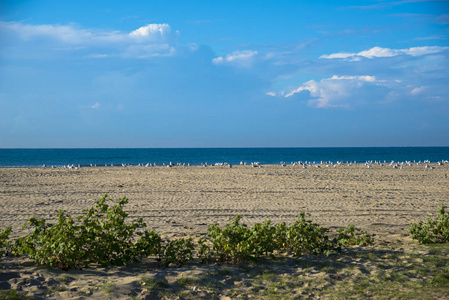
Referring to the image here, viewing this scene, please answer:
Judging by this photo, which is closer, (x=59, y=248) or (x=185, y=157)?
(x=59, y=248)

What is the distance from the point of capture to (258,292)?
516 cm

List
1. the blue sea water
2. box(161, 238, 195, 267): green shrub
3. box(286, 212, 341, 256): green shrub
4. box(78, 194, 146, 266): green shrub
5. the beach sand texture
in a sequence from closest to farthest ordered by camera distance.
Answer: box(78, 194, 146, 266): green shrub → box(161, 238, 195, 267): green shrub → box(286, 212, 341, 256): green shrub → the beach sand texture → the blue sea water

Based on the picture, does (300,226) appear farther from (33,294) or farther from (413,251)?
(33,294)

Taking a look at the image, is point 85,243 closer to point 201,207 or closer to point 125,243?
point 125,243

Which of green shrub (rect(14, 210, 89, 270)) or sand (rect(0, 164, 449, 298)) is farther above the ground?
green shrub (rect(14, 210, 89, 270))

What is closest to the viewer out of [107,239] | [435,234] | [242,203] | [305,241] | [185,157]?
[107,239]

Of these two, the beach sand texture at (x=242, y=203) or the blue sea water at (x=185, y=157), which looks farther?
the blue sea water at (x=185, y=157)

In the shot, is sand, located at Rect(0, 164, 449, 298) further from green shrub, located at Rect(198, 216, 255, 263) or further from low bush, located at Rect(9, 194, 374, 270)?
green shrub, located at Rect(198, 216, 255, 263)

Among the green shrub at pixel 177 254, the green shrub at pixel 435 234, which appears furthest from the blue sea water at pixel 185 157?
the green shrub at pixel 435 234

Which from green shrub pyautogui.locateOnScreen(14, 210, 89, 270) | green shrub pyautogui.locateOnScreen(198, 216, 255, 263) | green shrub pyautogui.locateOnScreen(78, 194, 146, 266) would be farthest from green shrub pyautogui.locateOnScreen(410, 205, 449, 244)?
green shrub pyautogui.locateOnScreen(14, 210, 89, 270)

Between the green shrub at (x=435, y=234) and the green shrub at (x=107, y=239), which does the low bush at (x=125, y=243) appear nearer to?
the green shrub at (x=107, y=239)

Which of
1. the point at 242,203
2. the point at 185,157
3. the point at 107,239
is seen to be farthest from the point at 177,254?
the point at 185,157

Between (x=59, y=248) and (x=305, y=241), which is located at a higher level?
(x=59, y=248)

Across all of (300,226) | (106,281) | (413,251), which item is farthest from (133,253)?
(413,251)
